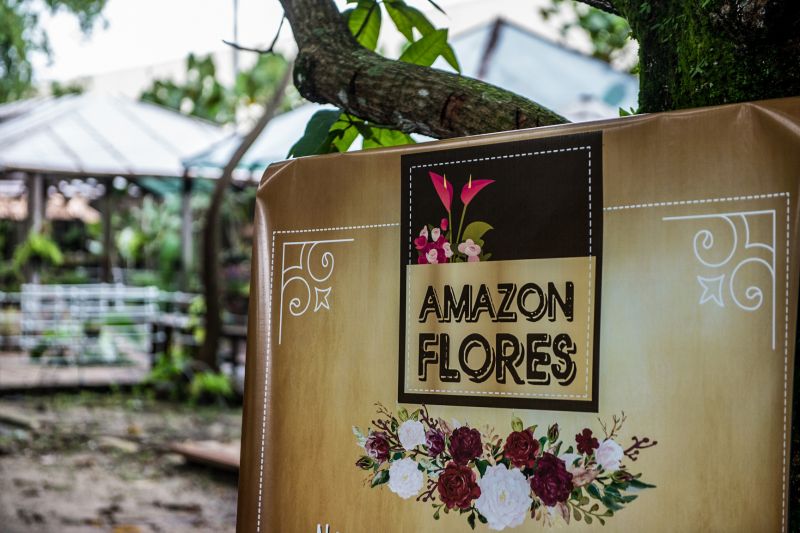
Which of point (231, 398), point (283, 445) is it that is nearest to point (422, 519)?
point (283, 445)

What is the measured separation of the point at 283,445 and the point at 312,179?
1.20 ft

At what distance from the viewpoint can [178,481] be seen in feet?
14.7

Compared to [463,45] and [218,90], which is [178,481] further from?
[218,90]

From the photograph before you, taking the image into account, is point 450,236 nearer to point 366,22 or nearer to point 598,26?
point 366,22

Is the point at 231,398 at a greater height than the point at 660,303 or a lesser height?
lesser

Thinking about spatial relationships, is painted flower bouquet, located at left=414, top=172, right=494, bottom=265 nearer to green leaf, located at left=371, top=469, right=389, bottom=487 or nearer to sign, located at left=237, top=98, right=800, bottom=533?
sign, located at left=237, top=98, right=800, bottom=533

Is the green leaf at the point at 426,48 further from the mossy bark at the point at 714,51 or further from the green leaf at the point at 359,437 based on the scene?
the green leaf at the point at 359,437

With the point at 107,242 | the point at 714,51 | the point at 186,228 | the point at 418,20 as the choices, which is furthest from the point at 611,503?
the point at 107,242

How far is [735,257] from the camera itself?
2.88ft

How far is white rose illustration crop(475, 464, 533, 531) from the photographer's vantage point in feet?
3.25

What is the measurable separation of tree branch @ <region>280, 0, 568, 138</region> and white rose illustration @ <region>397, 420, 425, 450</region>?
45 centimetres

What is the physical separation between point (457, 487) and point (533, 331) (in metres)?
0.22

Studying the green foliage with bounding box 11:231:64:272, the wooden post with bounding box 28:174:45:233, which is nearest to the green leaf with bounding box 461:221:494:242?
the green foliage with bounding box 11:231:64:272

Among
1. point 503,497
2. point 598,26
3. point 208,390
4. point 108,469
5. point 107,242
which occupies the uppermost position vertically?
point 598,26
